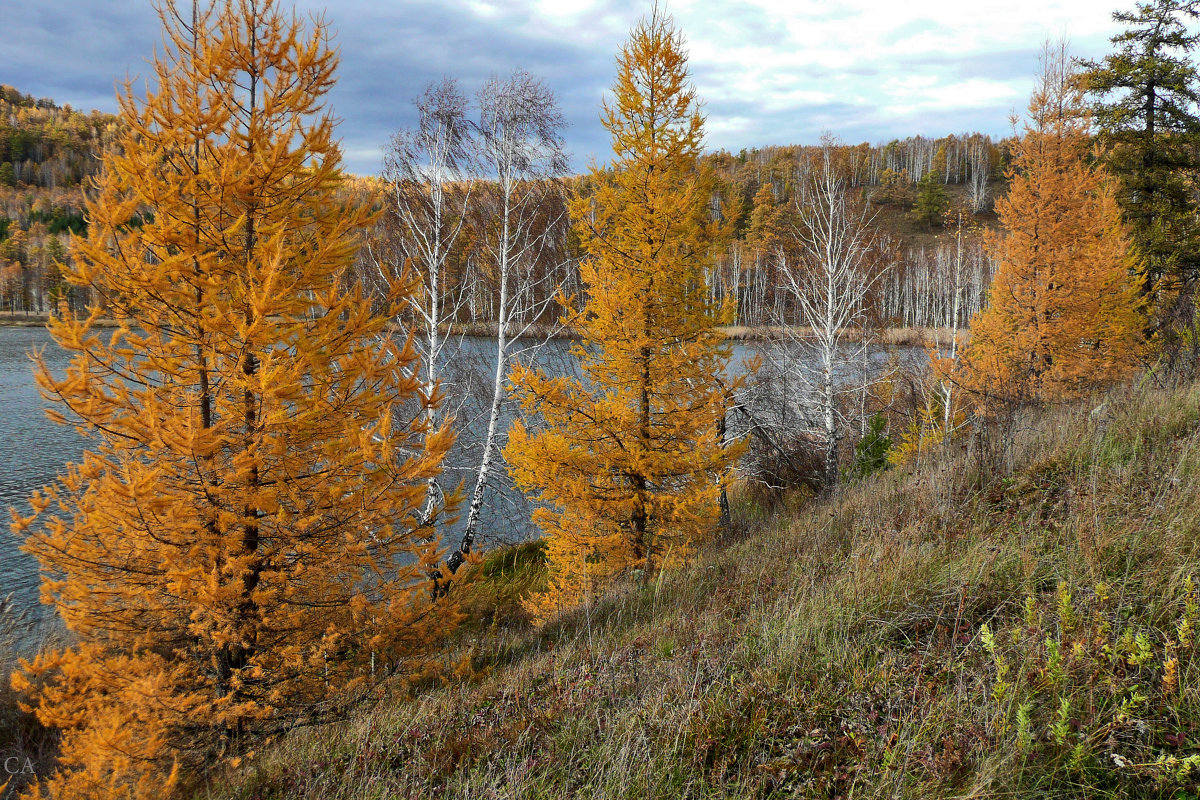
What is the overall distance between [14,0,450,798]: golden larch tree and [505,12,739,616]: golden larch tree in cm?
345

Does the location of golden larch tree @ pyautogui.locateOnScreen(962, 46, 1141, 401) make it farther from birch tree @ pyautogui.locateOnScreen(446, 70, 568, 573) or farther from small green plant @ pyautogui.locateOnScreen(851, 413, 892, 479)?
birch tree @ pyautogui.locateOnScreen(446, 70, 568, 573)

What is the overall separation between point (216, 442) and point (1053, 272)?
1608 cm

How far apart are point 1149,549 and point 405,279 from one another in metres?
5.07

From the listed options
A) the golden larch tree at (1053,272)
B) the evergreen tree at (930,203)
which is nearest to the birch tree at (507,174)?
the golden larch tree at (1053,272)

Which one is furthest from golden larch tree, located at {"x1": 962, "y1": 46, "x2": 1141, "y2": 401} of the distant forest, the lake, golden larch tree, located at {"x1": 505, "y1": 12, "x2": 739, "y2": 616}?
the lake

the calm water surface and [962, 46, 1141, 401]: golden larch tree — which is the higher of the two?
[962, 46, 1141, 401]: golden larch tree

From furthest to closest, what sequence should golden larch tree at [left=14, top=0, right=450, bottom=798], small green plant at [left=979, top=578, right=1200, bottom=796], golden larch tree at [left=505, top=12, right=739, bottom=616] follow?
golden larch tree at [left=505, top=12, right=739, bottom=616] < golden larch tree at [left=14, top=0, right=450, bottom=798] < small green plant at [left=979, top=578, right=1200, bottom=796]

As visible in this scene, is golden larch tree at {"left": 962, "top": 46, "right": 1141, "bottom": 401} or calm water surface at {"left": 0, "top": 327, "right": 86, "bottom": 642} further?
golden larch tree at {"left": 962, "top": 46, "right": 1141, "bottom": 401}

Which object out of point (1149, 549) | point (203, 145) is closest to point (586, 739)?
point (1149, 549)

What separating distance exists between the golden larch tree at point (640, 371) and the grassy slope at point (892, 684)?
136 inches

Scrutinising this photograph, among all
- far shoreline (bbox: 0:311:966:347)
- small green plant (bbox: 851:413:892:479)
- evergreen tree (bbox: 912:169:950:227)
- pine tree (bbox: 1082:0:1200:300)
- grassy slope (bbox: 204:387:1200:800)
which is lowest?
small green plant (bbox: 851:413:892:479)

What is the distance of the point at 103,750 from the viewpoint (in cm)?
348

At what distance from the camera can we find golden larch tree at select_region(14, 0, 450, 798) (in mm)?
3771

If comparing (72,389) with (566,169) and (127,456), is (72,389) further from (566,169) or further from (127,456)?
(566,169)
